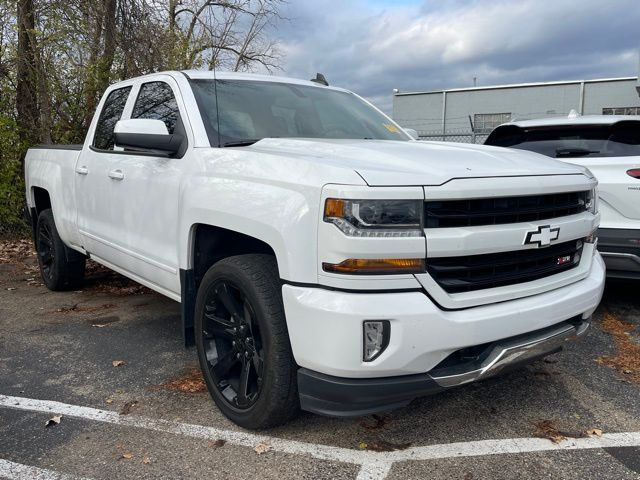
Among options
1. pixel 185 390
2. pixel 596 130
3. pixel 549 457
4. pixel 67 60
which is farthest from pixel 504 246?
pixel 67 60

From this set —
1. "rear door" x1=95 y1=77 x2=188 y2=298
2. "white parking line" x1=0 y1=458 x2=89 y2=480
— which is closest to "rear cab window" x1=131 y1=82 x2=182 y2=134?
"rear door" x1=95 y1=77 x2=188 y2=298

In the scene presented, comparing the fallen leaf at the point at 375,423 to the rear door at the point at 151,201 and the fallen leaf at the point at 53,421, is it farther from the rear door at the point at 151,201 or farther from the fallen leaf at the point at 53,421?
the fallen leaf at the point at 53,421

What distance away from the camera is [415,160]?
2.61m

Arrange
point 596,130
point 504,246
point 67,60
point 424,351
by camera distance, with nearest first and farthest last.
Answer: point 424,351
point 504,246
point 596,130
point 67,60

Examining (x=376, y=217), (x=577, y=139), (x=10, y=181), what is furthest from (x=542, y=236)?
(x=10, y=181)

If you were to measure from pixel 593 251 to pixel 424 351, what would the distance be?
5.13ft

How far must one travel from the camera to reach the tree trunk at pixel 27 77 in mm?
8688

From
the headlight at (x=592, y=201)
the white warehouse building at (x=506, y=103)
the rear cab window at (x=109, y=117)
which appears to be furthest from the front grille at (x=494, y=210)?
the white warehouse building at (x=506, y=103)

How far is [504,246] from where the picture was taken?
2.47 metres

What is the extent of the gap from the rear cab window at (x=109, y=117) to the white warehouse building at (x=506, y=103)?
55.9ft

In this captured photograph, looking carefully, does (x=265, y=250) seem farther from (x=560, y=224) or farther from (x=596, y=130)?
(x=596, y=130)

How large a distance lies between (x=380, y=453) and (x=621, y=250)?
108 inches

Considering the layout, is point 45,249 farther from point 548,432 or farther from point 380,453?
point 548,432

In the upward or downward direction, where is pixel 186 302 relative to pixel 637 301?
upward
